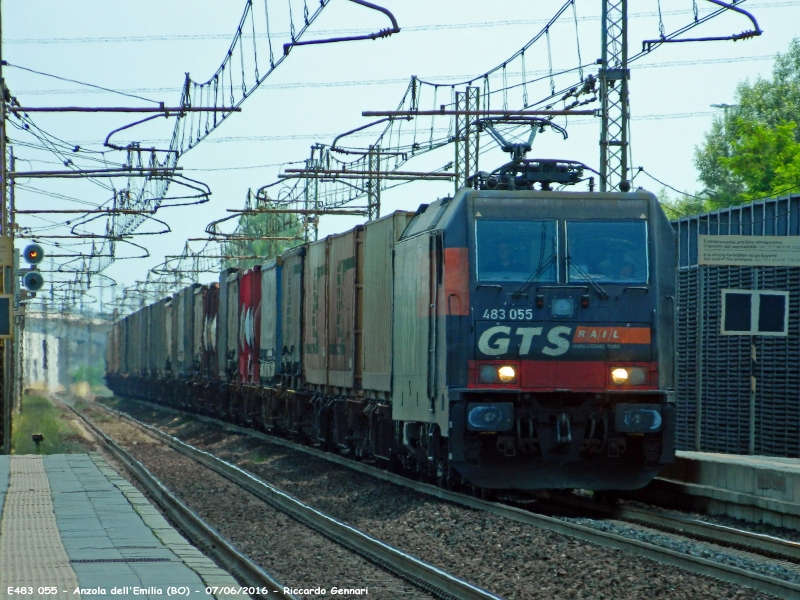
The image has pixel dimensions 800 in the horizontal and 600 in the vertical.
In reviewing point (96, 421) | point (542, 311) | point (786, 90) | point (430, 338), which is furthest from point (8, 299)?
point (786, 90)

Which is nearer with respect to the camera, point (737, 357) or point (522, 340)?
point (522, 340)

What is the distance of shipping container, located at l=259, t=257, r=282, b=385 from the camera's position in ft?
81.2

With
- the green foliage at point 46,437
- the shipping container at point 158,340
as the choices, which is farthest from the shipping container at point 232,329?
the shipping container at point 158,340

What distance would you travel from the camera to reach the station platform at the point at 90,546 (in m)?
7.33

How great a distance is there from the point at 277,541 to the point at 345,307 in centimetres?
790

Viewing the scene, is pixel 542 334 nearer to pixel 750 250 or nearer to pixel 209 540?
pixel 750 250

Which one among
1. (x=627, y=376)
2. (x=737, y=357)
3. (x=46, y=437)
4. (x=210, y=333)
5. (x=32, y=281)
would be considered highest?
(x=32, y=281)

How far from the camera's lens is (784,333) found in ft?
45.1

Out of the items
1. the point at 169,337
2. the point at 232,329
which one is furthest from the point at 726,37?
the point at 169,337

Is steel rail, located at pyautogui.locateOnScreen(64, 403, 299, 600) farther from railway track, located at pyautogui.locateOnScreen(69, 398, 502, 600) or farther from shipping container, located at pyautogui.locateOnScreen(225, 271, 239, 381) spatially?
shipping container, located at pyautogui.locateOnScreen(225, 271, 239, 381)

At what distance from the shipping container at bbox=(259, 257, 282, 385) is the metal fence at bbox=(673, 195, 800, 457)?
28.6 feet

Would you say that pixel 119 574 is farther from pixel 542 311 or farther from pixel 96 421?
pixel 96 421

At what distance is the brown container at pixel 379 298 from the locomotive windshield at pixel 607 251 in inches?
128

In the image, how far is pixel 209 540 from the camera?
1107cm
